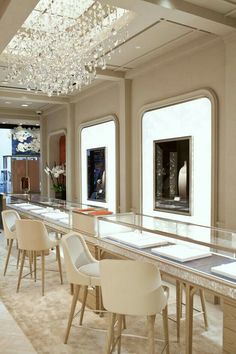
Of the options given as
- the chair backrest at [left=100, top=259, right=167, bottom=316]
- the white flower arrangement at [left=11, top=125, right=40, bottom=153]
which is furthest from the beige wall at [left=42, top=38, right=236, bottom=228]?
the white flower arrangement at [left=11, top=125, right=40, bottom=153]

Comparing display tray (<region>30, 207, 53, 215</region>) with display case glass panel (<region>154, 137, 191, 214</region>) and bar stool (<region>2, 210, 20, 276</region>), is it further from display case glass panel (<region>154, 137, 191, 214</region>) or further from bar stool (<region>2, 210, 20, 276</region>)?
display case glass panel (<region>154, 137, 191, 214</region>)

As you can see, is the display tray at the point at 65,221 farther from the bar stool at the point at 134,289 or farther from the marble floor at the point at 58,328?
the bar stool at the point at 134,289

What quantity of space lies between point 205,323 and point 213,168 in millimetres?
1687

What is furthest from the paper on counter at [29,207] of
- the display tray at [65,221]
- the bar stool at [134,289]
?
the bar stool at [134,289]

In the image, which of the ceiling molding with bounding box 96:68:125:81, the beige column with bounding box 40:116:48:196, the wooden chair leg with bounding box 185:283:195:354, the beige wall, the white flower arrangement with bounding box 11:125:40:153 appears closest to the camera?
the wooden chair leg with bounding box 185:283:195:354

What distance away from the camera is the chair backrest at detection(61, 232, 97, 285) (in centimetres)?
282

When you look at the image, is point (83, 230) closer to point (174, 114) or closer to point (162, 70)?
point (174, 114)

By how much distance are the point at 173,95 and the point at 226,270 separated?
3018 millimetres

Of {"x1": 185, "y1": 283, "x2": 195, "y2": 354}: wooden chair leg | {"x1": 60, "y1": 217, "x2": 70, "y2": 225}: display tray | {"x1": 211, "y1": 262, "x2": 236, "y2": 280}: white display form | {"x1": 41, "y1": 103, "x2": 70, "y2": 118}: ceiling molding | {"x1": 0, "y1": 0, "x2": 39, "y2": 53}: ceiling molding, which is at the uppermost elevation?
{"x1": 41, "y1": 103, "x2": 70, "y2": 118}: ceiling molding

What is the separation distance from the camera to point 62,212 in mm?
4512

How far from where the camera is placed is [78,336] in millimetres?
3012

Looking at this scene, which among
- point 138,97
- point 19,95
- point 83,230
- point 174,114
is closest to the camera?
point 83,230

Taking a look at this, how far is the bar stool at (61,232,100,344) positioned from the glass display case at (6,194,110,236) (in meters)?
0.32

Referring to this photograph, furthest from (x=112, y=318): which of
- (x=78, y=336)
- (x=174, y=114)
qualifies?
(x=174, y=114)
